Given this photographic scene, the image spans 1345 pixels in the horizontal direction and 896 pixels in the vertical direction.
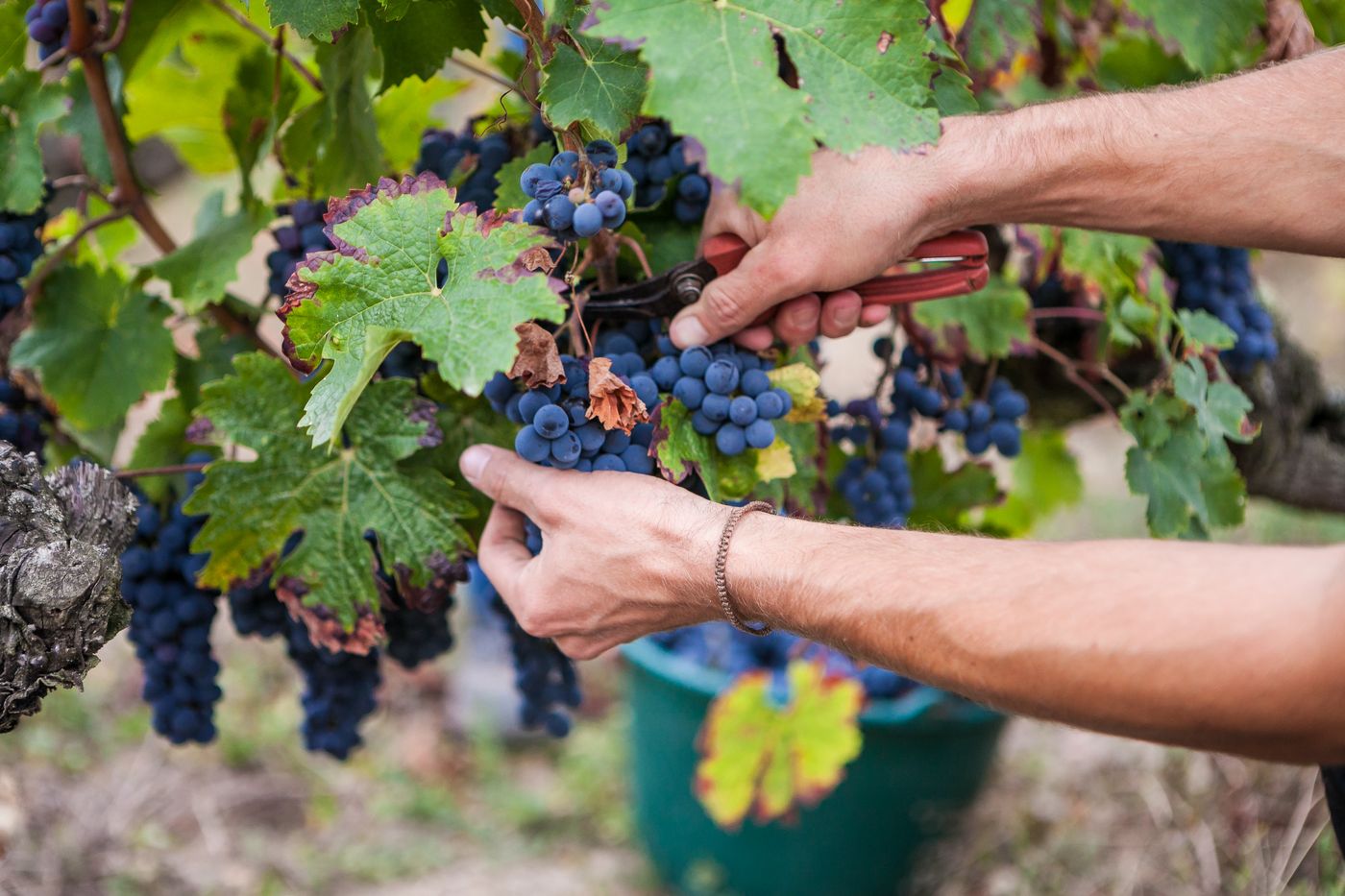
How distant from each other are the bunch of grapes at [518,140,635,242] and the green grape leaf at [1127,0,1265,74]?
3.23 feet

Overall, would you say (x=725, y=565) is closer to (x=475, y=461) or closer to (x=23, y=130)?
(x=475, y=461)

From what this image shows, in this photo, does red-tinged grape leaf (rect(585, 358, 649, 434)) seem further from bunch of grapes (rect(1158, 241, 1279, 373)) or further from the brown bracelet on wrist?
bunch of grapes (rect(1158, 241, 1279, 373))

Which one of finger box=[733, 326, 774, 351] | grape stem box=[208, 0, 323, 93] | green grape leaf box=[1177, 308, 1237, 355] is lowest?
green grape leaf box=[1177, 308, 1237, 355]

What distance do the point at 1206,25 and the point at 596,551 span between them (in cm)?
128

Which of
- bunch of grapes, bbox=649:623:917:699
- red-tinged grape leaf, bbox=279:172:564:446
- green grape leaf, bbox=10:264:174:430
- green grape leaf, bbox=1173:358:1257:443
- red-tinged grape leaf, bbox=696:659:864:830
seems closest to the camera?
red-tinged grape leaf, bbox=279:172:564:446

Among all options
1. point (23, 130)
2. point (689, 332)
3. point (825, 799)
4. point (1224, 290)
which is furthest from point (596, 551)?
point (825, 799)

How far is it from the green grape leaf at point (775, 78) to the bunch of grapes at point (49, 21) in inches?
33.2

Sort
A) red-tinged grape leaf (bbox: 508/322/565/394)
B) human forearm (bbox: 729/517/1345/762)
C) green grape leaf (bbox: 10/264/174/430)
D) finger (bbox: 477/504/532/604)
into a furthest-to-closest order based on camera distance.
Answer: green grape leaf (bbox: 10/264/174/430) < finger (bbox: 477/504/532/604) < red-tinged grape leaf (bbox: 508/322/565/394) < human forearm (bbox: 729/517/1345/762)

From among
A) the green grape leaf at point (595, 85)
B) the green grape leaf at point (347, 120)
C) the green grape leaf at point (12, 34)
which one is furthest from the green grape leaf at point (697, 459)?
the green grape leaf at point (12, 34)

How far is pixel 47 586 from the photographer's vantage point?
1.01 m

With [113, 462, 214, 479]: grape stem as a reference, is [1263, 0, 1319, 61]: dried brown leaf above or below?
above

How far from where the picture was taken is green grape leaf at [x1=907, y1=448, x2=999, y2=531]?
1.87m

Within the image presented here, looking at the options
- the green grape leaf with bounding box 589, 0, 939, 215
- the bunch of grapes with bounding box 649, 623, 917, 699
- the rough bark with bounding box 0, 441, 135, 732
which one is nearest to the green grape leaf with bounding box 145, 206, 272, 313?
the rough bark with bounding box 0, 441, 135, 732

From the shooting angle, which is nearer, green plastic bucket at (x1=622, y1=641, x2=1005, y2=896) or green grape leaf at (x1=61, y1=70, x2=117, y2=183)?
green grape leaf at (x1=61, y1=70, x2=117, y2=183)
